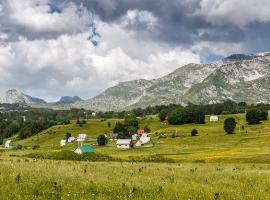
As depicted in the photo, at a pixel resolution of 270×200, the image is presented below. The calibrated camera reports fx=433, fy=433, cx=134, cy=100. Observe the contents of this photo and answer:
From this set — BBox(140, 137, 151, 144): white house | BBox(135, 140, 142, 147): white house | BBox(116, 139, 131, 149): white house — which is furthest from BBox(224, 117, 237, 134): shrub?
BBox(116, 139, 131, 149): white house

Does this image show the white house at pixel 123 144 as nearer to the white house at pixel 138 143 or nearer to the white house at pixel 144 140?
the white house at pixel 138 143

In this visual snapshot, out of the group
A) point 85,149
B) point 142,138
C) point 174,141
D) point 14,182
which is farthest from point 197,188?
point 142,138

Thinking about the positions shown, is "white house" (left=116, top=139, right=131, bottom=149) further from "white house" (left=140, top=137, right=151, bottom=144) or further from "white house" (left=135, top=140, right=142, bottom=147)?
"white house" (left=140, top=137, right=151, bottom=144)

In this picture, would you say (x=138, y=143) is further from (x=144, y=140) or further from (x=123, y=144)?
(x=123, y=144)

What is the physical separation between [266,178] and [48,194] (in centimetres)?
1508

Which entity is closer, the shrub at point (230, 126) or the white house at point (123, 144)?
the white house at point (123, 144)

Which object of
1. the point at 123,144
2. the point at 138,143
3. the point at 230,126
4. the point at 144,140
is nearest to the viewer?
the point at 123,144

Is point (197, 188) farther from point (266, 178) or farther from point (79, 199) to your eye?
point (266, 178)

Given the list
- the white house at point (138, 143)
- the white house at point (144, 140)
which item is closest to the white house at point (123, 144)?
the white house at point (138, 143)

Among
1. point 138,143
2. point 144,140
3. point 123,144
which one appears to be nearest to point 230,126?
point 144,140

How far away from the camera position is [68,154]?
5850 centimetres

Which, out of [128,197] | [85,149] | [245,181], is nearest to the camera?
[128,197]

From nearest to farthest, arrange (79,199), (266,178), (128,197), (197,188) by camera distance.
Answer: (79,199)
(128,197)
(197,188)
(266,178)

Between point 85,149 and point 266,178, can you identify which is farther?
point 85,149
